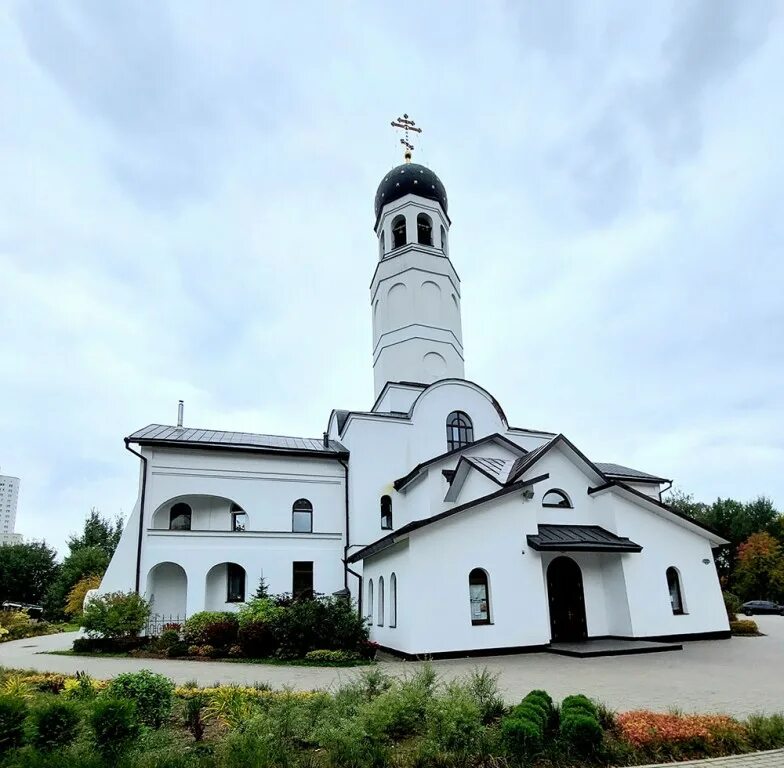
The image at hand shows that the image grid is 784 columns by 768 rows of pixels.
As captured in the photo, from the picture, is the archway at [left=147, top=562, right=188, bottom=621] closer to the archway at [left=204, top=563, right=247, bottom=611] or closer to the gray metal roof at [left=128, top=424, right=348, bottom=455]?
the archway at [left=204, top=563, right=247, bottom=611]

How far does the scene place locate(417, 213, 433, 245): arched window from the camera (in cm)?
2608

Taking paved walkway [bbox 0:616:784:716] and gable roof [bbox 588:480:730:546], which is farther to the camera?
gable roof [bbox 588:480:730:546]

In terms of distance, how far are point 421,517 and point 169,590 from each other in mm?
8919

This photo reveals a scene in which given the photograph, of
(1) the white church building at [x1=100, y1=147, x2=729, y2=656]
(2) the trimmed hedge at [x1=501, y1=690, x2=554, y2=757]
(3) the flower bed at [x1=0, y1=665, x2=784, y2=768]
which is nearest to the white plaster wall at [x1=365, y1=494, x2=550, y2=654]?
(1) the white church building at [x1=100, y1=147, x2=729, y2=656]

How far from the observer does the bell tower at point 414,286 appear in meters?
24.1

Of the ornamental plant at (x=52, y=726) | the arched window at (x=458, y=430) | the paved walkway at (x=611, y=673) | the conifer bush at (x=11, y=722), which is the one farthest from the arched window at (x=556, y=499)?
the conifer bush at (x=11, y=722)

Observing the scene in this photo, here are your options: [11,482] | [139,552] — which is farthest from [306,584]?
[11,482]

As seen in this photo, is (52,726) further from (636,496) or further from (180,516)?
(180,516)

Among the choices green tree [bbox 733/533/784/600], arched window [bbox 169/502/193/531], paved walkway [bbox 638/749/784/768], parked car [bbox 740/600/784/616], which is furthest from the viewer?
green tree [bbox 733/533/784/600]

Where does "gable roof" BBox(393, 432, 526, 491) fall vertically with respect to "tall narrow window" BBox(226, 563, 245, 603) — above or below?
above

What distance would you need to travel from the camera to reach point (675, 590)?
16.0 metres

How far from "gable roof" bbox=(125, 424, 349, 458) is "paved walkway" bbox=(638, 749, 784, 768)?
54.6 feet

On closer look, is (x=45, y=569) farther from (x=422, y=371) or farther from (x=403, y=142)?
(x=403, y=142)

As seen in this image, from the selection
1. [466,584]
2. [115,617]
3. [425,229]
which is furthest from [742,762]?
[425,229]
